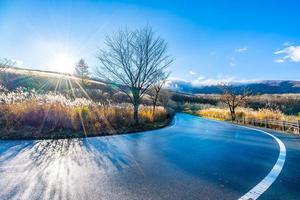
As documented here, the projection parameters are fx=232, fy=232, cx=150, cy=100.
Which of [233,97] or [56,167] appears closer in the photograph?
[56,167]

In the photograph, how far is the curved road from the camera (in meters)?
4.27

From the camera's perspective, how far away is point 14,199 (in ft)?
12.7

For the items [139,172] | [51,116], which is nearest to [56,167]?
[139,172]

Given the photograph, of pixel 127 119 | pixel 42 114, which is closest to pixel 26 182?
pixel 42 114

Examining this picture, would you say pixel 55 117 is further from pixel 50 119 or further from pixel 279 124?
pixel 279 124

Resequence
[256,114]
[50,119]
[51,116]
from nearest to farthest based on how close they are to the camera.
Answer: [50,119]
[51,116]
[256,114]

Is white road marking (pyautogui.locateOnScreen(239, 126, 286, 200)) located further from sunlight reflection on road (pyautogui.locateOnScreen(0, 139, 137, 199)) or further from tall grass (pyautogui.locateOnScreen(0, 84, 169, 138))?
tall grass (pyautogui.locateOnScreen(0, 84, 169, 138))

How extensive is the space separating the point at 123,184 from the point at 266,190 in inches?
109

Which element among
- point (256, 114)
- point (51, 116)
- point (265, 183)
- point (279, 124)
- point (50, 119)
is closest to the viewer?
point (265, 183)

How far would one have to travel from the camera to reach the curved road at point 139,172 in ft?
14.0

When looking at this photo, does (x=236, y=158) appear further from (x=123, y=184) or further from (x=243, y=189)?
(x=123, y=184)

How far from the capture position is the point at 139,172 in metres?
5.58

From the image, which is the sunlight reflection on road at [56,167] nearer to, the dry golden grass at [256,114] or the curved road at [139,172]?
the curved road at [139,172]

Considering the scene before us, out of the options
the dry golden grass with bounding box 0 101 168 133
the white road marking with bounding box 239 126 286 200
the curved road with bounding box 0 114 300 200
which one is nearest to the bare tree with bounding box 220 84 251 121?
the dry golden grass with bounding box 0 101 168 133
